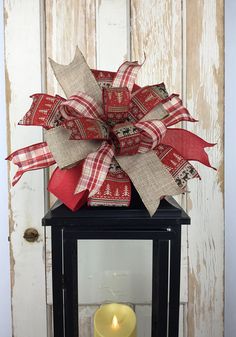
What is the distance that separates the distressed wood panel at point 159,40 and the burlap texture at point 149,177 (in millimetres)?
388

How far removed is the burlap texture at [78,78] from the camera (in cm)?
73

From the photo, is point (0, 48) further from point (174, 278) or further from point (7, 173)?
point (174, 278)

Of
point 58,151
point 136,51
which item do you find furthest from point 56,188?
point 136,51

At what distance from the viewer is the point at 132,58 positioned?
3.31ft

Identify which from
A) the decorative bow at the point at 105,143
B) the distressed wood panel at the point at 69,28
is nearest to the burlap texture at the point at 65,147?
the decorative bow at the point at 105,143

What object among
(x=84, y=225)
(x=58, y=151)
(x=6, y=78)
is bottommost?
(x=84, y=225)

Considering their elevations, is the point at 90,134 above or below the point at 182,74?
below

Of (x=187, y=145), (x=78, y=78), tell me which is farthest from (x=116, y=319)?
(x=78, y=78)

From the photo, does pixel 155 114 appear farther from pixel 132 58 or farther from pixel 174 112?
pixel 132 58

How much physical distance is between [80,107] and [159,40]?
45 centimetres

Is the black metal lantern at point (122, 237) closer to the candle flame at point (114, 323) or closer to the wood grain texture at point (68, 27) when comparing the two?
the candle flame at point (114, 323)

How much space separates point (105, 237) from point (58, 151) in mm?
185

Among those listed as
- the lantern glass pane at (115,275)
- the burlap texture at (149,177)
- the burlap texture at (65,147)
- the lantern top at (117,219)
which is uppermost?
the burlap texture at (65,147)

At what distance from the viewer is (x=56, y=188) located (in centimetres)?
72
